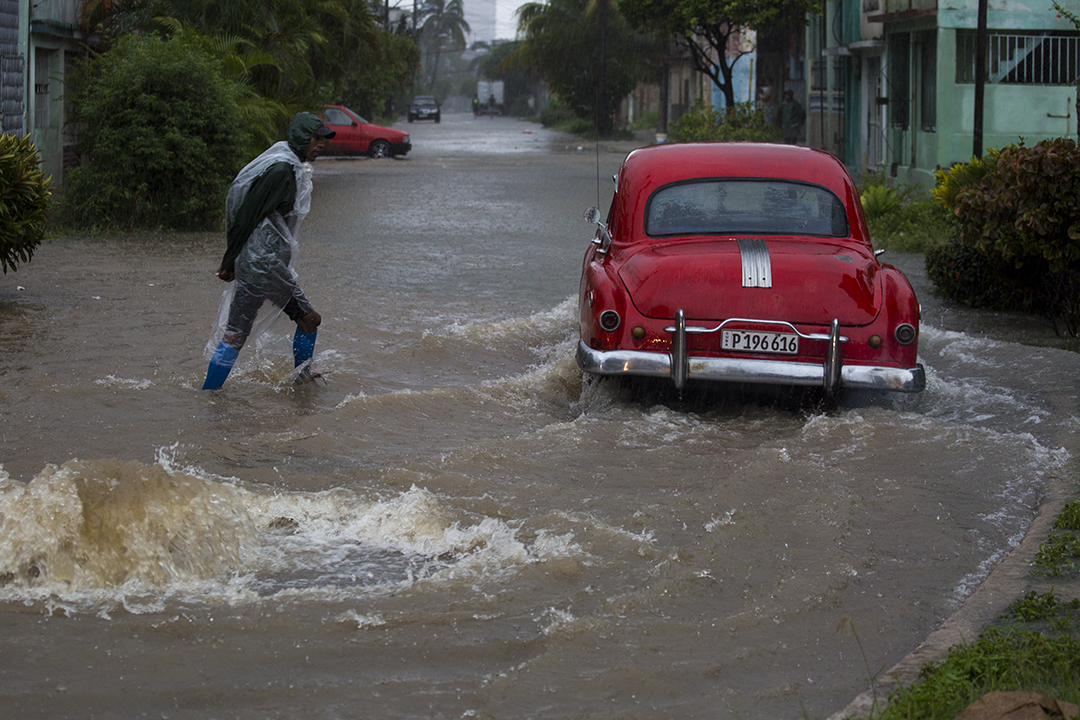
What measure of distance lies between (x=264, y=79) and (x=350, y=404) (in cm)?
1731

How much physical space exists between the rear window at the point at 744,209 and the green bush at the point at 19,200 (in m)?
5.47

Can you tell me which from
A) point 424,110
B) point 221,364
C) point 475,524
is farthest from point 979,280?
point 424,110

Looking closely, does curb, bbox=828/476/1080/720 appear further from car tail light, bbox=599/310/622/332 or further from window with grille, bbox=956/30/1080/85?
window with grille, bbox=956/30/1080/85

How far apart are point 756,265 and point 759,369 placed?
58 cm

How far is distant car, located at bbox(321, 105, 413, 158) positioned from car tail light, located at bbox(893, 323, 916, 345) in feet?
98.3

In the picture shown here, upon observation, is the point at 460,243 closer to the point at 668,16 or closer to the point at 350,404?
the point at 350,404

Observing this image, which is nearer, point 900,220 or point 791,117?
point 900,220

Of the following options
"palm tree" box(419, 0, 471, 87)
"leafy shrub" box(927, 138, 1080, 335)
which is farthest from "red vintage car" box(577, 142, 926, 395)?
"palm tree" box(419, 0, 471, 87)

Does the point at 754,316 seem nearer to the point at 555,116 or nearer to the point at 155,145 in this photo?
the point at 155,145

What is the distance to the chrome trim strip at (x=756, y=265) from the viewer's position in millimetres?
6465

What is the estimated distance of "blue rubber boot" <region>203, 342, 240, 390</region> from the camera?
729 cm

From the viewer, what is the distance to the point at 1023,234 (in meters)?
9.09

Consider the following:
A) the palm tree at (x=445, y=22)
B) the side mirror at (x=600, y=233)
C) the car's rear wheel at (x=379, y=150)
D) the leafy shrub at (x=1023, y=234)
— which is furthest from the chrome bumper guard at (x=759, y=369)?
the palm tree at (x=445, y=22)

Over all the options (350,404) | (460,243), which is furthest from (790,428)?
(460,243)
